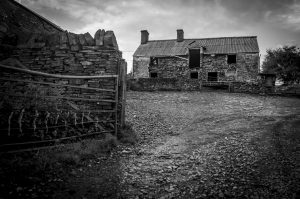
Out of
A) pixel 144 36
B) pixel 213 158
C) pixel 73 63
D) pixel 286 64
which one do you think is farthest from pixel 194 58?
pixel 213 158

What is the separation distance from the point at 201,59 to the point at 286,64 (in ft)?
59.1

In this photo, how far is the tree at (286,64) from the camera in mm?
30516

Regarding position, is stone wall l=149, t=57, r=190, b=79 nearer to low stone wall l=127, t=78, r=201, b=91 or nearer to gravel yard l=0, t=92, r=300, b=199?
low stone wall l=127, t=78, r=201, b=91

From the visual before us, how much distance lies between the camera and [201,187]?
3238 millimetres

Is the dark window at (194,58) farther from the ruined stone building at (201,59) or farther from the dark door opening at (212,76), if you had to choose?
the dark door opening at (212,76)

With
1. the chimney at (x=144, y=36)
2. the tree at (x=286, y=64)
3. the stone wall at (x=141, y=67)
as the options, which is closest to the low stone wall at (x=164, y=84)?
the stone wall at (x=141, y=67)

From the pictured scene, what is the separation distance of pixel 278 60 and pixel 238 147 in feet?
114

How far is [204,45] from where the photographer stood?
79.9 feet

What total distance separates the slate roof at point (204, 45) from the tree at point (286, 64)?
378 inches

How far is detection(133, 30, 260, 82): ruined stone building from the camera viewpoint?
22312 mm

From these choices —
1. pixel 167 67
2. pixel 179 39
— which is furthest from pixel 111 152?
pixel 179 39

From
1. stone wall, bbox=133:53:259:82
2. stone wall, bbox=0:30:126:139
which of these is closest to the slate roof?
stone wall, bbox=133:53:259:82

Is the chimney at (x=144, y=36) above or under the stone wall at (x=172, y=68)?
above

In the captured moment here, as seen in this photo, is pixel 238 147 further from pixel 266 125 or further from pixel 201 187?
pixel 266 125
